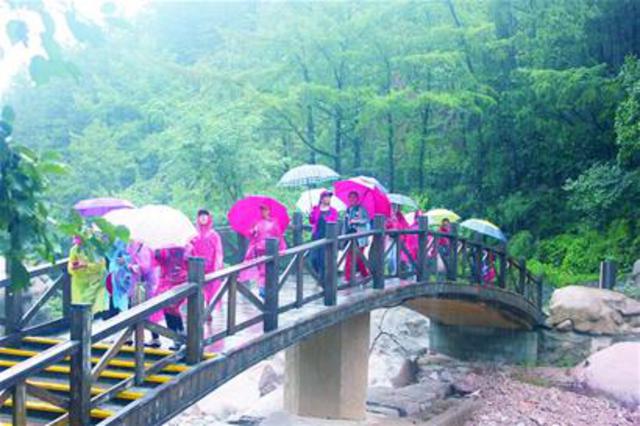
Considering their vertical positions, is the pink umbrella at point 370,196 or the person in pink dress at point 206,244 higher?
the pink umbrella at point 370,196

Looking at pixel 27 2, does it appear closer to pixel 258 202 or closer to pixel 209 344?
pixel 209 344

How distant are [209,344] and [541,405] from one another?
899cm

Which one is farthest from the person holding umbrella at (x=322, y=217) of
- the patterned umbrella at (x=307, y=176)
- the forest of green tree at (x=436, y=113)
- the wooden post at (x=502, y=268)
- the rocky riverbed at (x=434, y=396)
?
the forest of green tree at (x=436, y=113)

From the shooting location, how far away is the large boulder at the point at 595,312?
52.1 ft

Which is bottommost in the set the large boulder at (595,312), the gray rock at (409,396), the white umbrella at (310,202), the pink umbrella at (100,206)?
the gray rock at (409,396)

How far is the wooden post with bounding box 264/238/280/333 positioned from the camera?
6.84 meters

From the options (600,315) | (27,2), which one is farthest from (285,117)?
(27,2)

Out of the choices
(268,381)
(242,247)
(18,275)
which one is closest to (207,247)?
(242,247)

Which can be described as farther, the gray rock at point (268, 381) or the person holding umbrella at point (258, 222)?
the gray rock at point (268, 381)

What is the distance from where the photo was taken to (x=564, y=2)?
21734 mm

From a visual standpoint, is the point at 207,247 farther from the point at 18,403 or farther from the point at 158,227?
the point at 18,403

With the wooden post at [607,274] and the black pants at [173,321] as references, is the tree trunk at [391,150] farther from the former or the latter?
the black pants at [173,321]

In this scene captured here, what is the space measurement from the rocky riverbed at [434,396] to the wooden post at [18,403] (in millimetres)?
6895

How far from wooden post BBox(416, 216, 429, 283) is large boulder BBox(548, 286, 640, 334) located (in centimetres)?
656
